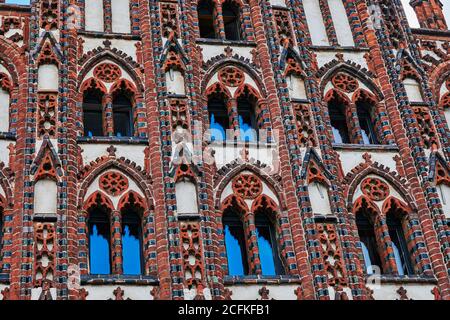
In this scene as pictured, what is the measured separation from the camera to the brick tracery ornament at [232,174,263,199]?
58.7ft

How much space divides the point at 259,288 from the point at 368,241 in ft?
8.89

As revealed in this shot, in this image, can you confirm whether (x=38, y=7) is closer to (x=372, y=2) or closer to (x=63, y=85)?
(x=63, y=85)

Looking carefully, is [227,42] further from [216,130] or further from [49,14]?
[49,14]

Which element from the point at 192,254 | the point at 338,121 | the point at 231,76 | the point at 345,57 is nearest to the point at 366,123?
the point at 338,121

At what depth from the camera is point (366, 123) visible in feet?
65.4

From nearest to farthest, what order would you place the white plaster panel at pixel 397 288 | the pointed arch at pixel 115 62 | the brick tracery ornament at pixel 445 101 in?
the white plaster panel at pixel 397 288 → the pointed arch at pixel 115 62 → the brick tracery ornament at pixel 445 101

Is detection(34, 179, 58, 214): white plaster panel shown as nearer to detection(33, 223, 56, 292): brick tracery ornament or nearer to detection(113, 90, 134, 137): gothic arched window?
detection(33, 223, 56, 292): brick tracery ornament

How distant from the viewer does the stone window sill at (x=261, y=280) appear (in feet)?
54.7

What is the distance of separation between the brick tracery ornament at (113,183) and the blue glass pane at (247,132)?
2720 millimetres

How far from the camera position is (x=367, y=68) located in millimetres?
20312

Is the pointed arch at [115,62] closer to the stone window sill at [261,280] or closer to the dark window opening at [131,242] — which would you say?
the dark window opening at [131,242]

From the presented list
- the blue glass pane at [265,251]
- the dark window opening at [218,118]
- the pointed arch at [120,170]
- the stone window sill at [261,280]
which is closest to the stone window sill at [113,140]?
the pointed arch at [120,170]

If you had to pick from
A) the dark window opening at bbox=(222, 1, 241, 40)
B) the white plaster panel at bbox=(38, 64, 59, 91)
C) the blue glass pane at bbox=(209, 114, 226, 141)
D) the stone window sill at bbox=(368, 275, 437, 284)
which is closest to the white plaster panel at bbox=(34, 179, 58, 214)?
the white plaster panel at bbox=(38, 64, 59, 91)

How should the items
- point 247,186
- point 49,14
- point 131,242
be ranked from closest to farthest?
point 131,242
point 247,186
point 49,14
